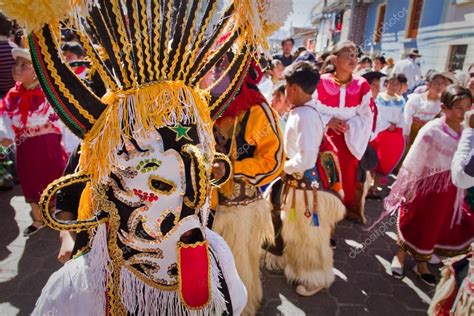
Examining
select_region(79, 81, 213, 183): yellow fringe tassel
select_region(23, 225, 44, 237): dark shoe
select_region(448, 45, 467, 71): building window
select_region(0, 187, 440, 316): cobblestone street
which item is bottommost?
select_region(0, 187, 440, 316): cobblestone street

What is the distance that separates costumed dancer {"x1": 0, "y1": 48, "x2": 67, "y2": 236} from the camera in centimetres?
352

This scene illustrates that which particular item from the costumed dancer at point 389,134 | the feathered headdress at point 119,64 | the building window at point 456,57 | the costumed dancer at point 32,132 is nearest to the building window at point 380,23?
the building window at point 456,57

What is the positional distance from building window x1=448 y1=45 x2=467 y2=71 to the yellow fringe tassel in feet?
40.8

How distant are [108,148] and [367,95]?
3148 mm

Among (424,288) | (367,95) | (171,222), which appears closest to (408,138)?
(367,95)

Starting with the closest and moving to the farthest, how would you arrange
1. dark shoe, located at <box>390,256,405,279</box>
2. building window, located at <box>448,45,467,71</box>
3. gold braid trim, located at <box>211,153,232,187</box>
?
gold braid trim, located at <box>211,153,232,187</box> < dark shoe, located at <box>390,256,405,279</box> < building window, located at <box>448,45,467,71</box>

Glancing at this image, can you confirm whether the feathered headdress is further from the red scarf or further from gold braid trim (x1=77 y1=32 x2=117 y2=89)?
the red scarf

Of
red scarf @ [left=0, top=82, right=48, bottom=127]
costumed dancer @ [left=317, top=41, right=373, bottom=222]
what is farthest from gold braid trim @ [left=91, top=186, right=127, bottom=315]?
red scarf @ [left=0, top=82, right=48, bottom=127]

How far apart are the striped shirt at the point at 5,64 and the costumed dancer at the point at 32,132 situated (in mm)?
1093

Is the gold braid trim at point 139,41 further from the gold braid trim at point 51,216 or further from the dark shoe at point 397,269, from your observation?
the dark shoe at point 397,269

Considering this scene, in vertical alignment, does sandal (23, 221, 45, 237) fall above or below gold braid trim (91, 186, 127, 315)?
below

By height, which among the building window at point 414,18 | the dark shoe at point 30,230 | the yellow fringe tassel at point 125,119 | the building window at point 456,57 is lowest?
the dark shoe at point 30,230

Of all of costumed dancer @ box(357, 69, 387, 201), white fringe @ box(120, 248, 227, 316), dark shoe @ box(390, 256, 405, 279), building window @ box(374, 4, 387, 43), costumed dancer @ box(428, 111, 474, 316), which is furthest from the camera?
building window @ box(374, 4, 387, 43)

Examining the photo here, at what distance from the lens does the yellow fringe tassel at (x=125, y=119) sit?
119cm
